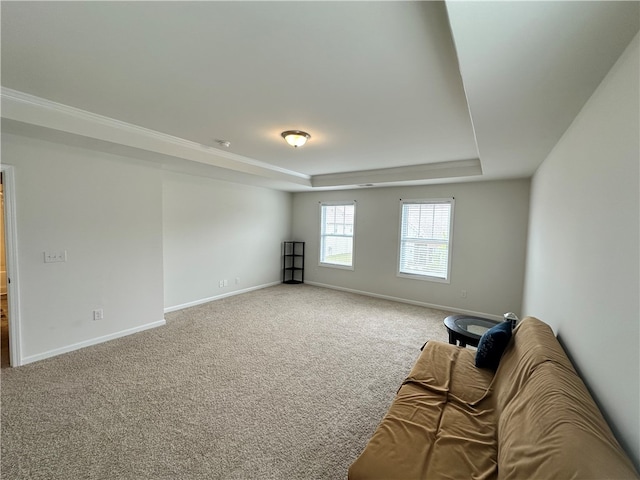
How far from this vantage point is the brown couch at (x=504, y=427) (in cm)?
92

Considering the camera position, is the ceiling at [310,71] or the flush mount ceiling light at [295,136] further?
the flush mount ceiling light at [295,136]

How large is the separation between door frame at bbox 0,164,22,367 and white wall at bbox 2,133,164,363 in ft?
0.13

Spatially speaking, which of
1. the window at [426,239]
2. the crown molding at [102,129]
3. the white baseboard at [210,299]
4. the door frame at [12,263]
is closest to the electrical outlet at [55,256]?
the door frame at [12,263]

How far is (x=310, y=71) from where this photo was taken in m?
1.88

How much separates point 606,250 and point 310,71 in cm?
192

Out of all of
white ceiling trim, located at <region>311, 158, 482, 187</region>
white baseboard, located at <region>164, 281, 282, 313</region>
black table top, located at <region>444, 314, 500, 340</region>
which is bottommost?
white baseboard, located at <region>164, 281, 282, 313</region>

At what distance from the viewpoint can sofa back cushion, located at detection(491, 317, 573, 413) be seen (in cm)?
150

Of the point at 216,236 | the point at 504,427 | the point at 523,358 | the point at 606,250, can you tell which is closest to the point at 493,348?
the point at 523,358

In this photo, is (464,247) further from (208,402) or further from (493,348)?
(208,402)

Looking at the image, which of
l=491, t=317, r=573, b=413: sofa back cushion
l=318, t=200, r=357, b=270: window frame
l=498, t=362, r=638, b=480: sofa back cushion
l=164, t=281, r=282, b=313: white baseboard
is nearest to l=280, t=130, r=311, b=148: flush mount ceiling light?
l=491, t=317, r=573, b=413: sofa back cushion

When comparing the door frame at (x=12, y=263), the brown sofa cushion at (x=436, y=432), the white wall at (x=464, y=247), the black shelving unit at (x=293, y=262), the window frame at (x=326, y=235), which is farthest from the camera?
the black shelving unit at (x=293, y=262)

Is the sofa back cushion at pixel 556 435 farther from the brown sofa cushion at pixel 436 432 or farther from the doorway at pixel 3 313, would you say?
the doorway at pixel 3 313

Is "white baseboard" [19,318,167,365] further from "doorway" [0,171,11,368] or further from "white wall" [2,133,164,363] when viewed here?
"doorway" [0,171,11,368]

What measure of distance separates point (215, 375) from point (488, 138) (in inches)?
134
